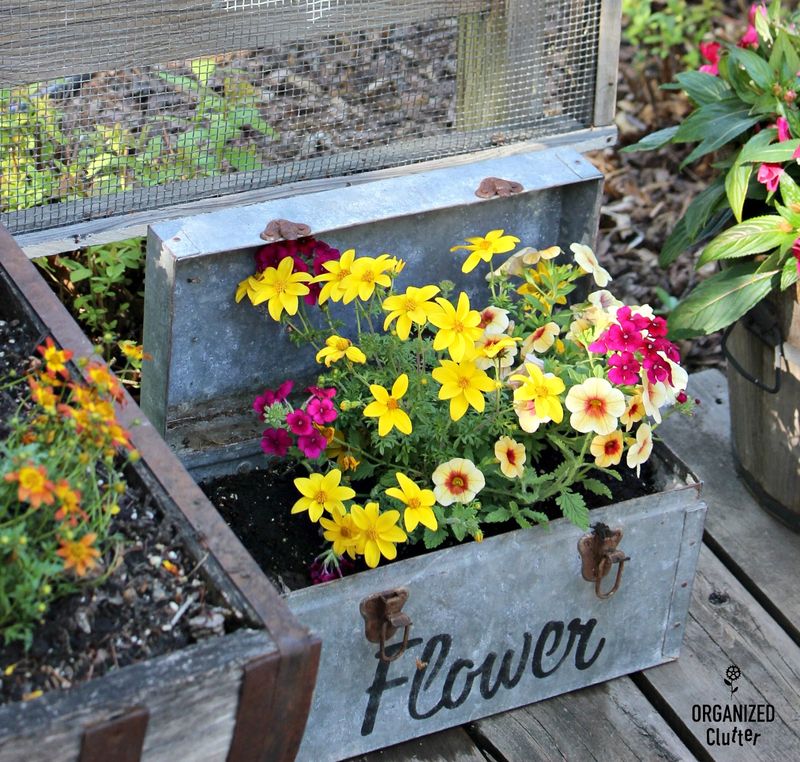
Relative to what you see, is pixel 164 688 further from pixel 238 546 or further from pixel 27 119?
pixel 27 119

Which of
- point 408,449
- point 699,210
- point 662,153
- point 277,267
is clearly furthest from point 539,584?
point 662,153

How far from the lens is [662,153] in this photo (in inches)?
158

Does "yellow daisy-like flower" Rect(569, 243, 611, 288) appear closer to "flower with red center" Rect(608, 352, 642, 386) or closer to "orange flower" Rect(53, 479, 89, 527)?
"flower with red center" Rect(608, 352, 642, 386)

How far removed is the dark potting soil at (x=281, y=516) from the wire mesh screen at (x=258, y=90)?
0.59m

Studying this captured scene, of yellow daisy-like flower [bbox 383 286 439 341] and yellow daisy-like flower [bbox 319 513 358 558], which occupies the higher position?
yellow daisy-like flower [bbox 383 286 439 341]

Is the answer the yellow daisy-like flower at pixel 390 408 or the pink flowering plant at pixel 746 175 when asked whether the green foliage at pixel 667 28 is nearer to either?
the pink flowering plant at pixel 746 175

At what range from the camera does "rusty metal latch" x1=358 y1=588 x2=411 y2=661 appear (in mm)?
1894

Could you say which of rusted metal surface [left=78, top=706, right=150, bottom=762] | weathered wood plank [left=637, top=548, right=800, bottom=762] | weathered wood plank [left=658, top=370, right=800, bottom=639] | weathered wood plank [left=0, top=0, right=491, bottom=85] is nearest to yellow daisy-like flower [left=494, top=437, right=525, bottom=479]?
weathered wood plank [left=637, top=548, right=800, bottom=762]

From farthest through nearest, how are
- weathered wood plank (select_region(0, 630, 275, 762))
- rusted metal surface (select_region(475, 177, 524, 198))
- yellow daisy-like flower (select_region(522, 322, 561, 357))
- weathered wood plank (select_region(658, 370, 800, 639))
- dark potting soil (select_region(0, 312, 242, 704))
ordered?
weathered wood plank (select_region(658, 370, 800, 639)) → rusted metal surface (select_region(475, 177, 524, 198)) → yellow daisy-like flower (select_region(522, 322, 561, 357)) → dark potting soil (select_region(0, 312, 242, 704)) → weathered wood plank (select_region(0, 630, 275, 762))

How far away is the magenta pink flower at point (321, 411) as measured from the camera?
6.42 ft

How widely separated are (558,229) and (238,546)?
1.18 metres

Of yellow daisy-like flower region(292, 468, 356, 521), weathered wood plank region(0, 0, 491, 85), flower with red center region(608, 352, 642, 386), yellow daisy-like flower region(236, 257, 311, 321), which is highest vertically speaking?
weathered wood plank region(0, 0, 491, 85)

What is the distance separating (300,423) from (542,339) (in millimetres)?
453

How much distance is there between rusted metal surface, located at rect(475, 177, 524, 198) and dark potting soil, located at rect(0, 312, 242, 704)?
95 centimetres
